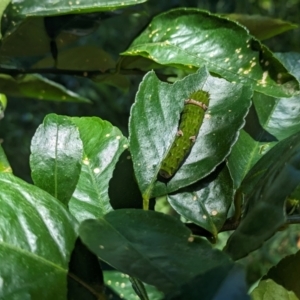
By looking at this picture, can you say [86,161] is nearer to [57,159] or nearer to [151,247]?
[57,159]

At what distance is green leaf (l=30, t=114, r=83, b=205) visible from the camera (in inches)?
15.4

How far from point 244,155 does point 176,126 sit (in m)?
0.07

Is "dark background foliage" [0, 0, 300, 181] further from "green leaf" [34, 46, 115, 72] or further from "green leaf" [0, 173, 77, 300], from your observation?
"green leaf" [0, 173, 77, 300]

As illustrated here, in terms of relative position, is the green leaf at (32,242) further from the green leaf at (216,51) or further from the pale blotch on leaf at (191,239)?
the green leaf at (216,51)

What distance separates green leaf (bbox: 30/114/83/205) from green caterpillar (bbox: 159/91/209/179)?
7 centimetres

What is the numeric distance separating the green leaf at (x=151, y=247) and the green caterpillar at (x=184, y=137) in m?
0.06

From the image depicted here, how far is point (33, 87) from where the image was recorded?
0.74 m

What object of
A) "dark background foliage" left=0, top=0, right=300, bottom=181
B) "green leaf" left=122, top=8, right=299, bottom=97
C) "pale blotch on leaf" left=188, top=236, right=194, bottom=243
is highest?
"green leaf" left=122, top=8, right=299, bottom=97

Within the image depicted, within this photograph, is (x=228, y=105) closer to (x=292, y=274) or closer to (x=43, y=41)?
(x=292, y=274)

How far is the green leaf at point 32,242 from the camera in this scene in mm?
296

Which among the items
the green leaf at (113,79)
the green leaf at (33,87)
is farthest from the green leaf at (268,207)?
the green leaf at (33,87)

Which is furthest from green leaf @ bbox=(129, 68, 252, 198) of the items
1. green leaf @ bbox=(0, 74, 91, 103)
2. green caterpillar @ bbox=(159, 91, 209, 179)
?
green leaf @ bbox=(0, 74, 91, 103)

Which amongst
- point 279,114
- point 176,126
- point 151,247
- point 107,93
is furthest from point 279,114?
point 107,93

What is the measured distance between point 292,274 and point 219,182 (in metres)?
0.09
